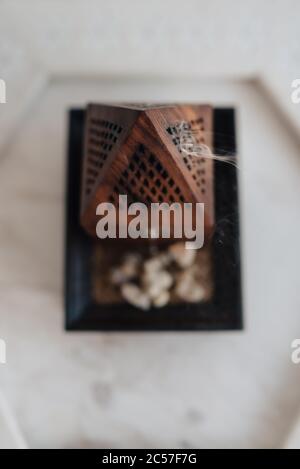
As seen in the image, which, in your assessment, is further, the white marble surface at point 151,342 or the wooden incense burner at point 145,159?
the white marble surface at point 151,342

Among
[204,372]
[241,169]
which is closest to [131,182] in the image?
[241,169]

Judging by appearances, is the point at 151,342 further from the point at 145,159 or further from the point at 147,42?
the point at 147,42

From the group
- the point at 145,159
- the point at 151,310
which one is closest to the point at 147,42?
the point at 145,159

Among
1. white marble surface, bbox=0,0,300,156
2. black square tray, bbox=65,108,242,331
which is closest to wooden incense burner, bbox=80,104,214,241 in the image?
black square tray, bbox=65,108,242,331

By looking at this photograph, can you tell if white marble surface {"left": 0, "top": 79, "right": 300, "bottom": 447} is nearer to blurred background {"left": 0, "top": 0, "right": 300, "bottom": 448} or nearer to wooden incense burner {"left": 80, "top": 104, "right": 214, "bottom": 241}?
blurred background {"left": 0, "top": 0, "right": 300, "bottom": 448}

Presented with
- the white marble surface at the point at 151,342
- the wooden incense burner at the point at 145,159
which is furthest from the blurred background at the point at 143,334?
the wooden incense burner at the point at 145,159

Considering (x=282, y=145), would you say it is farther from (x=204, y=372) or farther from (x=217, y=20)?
(x=204, y=372)

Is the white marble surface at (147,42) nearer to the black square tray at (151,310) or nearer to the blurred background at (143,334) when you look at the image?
the blurred background at (143,334)
